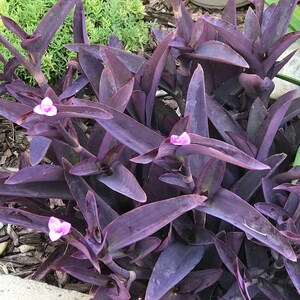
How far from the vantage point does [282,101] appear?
1.31m

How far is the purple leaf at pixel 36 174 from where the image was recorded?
1111 mm

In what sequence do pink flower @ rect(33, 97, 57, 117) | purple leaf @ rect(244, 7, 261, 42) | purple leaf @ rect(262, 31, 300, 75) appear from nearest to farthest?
pink flower @ rect(33, 97, 57, 117)
purple leaf @ rect(262, 31, 300, 75)
purple leaf @ rect(244, 7, 261, 42)

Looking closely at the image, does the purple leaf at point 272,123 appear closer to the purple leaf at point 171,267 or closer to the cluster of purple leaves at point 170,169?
the cluster of purple leaves at point 170,169

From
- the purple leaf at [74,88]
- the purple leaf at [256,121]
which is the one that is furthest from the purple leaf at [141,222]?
the purple leaf at [74,88]

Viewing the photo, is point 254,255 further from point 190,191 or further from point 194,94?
point 194,94

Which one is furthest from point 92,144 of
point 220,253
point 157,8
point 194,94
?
point 157,8

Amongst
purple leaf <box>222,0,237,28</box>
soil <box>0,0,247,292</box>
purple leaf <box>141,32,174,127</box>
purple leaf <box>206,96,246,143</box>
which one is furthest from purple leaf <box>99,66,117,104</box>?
soil <box>0,0,247,292</box>

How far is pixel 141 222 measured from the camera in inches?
40.6

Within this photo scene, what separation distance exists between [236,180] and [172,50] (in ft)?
1.24

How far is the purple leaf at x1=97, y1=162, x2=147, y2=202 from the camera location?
3.44 ft

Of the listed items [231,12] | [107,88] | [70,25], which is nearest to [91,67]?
[107,88]

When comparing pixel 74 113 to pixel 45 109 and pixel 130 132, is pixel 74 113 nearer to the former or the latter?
pixel 45 109

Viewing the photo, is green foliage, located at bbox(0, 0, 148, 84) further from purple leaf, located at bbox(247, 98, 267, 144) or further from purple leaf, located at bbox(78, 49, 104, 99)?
purple leaf, located at bbox(247, 98, 267, 144)

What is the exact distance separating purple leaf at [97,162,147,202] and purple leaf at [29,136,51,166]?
12cm
